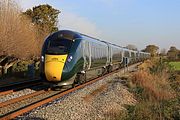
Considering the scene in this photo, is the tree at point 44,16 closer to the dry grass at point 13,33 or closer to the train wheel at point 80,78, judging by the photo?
the dry grass at point 13,33

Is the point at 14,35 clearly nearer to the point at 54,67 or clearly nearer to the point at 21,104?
the point at 54,67

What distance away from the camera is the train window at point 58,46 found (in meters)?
18.2

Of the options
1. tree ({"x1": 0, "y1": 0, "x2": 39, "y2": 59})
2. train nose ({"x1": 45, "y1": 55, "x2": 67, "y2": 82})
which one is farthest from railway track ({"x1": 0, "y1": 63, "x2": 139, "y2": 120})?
tree ({"x1": 0, "y1": 0, "x2": 39, "y2": 59})

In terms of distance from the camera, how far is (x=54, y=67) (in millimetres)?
17828

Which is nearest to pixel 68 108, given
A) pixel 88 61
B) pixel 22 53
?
pixel 88 61

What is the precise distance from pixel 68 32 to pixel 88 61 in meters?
3.16

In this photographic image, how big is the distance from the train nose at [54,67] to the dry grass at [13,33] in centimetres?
1454

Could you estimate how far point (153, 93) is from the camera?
68.6 ft

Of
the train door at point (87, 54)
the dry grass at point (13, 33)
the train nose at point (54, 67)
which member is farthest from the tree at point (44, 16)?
the train nose at point (54, 67)

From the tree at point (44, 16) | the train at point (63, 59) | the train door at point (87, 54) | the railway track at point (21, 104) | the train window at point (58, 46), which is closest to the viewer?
the railway track at point (21, 104)

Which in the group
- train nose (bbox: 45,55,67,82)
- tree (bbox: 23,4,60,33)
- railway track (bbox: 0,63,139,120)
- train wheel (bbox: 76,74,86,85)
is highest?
tree (bbox: 23,4,60,33)

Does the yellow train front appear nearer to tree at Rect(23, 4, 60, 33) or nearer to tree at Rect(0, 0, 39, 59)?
tree at Rect(0, 0, 39, 59)

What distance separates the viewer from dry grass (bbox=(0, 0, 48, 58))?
3209cm

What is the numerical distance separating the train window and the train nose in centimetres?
31
